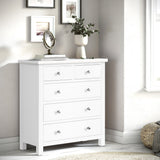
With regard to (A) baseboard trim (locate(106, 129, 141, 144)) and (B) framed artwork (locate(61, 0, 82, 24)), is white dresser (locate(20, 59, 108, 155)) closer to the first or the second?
(A) baseboard trim (locate(106, 129, 141, 144))

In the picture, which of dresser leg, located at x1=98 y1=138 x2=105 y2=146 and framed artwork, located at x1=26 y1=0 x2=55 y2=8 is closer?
framed artwork, located at x1=26 y1=0 x2=55 y2=8

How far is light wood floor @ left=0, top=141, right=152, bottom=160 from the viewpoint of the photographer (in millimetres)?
4723

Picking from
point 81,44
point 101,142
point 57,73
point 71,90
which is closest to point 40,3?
point 81,44

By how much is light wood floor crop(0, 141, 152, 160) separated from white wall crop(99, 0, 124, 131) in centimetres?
29

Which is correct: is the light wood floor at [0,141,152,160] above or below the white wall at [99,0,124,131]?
below

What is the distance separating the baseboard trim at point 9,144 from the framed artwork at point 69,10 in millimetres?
1417

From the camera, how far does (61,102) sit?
488cm

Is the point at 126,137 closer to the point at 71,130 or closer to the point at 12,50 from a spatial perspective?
the point at 71,130

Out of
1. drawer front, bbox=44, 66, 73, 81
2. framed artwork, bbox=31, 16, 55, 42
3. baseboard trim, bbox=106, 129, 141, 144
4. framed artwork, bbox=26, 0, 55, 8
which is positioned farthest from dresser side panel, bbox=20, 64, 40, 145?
baseboard trim, bbox=106, 129, 141, 144

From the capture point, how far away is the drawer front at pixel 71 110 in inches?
189

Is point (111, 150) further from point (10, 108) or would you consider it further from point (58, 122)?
point (10, 108)

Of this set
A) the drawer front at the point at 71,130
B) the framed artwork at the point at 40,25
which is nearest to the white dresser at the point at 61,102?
the drawer front at the point at 71,130

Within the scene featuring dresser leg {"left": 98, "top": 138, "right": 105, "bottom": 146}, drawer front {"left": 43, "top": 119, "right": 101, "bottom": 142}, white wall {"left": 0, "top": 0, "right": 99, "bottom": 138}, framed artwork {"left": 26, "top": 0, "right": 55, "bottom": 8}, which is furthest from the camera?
dresser leg {"left": 98, "top": 138, "right": 105, "bottom": 146}

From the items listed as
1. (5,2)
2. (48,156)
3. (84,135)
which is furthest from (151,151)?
(5,2)
